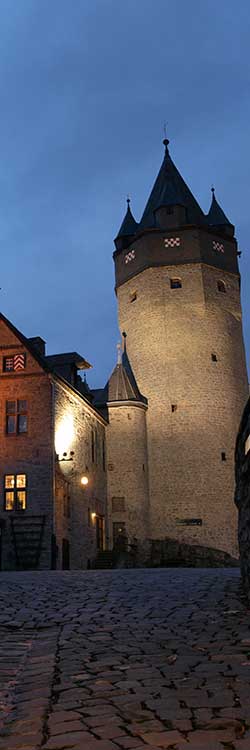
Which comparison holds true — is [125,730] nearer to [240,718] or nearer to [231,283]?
[240,718]

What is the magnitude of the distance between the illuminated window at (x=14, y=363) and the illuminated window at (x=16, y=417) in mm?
1365

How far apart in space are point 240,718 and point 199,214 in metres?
46.1

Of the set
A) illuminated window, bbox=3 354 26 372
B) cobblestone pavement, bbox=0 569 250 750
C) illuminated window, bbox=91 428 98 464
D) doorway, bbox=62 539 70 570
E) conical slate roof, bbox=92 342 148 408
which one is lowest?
cobblestone pavement, bbox=0 569 250 750

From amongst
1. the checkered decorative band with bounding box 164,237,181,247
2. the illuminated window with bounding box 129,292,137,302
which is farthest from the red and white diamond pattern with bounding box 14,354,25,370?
the checkered decorative band with bounding box 164,237,181,247

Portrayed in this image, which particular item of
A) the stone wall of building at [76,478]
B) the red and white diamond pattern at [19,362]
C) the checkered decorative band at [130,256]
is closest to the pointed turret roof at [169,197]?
the checkered decorative band at [130,256]

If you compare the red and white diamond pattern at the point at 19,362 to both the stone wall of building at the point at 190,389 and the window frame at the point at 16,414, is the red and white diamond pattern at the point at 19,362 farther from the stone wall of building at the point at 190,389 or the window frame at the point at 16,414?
the stone wall of building at the point at 190,389

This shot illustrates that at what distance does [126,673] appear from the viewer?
600cm

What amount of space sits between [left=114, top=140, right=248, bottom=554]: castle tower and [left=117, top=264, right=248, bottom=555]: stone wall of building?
0.05 meters

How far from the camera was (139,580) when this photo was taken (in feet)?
47.7

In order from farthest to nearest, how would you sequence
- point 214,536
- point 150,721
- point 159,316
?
point 159,316 → point 214,536 → point 150,721

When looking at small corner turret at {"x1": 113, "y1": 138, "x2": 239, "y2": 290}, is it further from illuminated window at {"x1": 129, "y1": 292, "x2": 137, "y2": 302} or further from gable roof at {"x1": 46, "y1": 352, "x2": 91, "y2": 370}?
gable roof at {"x1": 46, "y1": 352, "x2": 91, "y2": 370}

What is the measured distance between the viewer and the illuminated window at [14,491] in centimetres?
2923

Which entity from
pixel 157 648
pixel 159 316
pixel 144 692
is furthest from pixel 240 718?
pixel 159 316

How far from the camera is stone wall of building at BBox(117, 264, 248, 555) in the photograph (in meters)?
39.6
